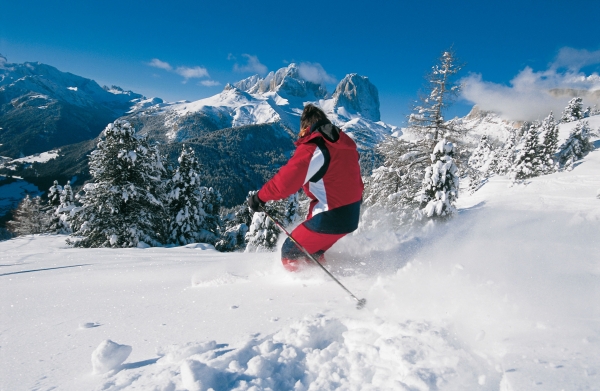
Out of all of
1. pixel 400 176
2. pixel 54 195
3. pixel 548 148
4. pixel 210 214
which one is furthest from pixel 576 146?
pixel 54 195

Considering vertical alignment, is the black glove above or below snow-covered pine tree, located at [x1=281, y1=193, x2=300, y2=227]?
above

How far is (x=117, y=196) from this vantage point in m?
14.8

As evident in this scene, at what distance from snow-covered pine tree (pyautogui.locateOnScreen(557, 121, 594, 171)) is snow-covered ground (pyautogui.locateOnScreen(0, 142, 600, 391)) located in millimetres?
56861

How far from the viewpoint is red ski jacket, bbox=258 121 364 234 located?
129 inches

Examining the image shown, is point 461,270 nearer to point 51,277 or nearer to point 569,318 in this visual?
point 569,318

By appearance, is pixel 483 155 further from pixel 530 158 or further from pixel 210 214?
pixel 210 214

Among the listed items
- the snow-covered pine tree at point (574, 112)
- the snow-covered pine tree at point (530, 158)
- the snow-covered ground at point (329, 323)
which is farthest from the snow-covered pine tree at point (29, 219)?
the snow-covered pine tree at point (574, 112)

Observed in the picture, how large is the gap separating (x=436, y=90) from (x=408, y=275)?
15.1 m

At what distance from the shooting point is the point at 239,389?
1550mm

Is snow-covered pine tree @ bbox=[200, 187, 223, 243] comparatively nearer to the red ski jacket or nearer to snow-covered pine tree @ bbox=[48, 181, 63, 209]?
snow-covered pine tree @ bbox=[48, 181, 63, 209]

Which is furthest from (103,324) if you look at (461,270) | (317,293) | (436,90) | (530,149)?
(530,149)

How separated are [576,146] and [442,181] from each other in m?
48.6

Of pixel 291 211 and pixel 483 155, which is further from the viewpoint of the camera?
pixel 483 155

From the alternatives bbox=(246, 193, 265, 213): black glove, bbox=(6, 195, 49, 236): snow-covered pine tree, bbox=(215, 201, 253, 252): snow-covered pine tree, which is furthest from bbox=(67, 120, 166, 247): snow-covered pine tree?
bbox=(6, 195, 49, 236): snow-covered pine tree
